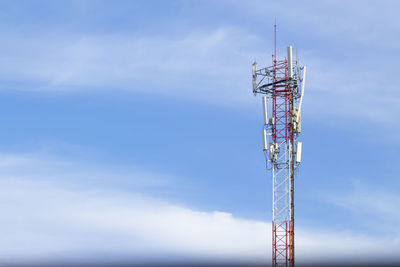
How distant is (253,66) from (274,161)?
1212cm

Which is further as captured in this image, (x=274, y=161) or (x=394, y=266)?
(x=394, y=266)

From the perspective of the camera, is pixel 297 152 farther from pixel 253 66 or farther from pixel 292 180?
pixel 253 66

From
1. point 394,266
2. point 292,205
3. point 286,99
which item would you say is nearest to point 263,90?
point 286,99

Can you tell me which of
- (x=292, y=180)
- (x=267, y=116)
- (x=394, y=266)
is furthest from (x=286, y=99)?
(x=394, y=266)

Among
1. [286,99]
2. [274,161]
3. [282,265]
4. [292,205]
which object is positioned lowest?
[282,265]

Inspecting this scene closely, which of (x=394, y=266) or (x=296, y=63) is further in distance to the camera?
(x=394, y=266)

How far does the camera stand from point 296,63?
8988 centimetres

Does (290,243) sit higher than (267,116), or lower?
lower

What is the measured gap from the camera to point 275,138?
91.1 m

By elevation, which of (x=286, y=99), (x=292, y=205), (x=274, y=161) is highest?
(x=286, y=99)

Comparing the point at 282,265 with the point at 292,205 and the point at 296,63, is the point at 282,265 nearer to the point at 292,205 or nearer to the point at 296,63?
the point at 292,205

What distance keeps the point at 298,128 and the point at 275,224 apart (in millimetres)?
11726

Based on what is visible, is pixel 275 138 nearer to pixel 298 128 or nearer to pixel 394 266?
pixel 298 128

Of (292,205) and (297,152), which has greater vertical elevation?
(297,152)
